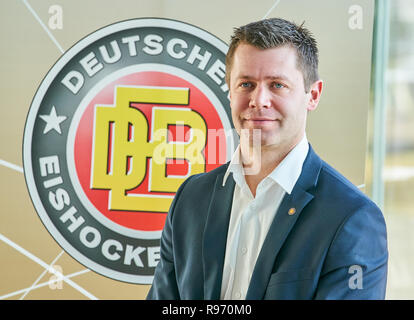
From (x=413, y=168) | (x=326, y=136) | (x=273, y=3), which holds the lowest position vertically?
(x=413, y=168)

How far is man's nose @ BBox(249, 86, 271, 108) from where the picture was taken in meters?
1.45

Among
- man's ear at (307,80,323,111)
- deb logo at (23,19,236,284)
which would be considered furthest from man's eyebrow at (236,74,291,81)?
deb logo at (23,19,236,284)

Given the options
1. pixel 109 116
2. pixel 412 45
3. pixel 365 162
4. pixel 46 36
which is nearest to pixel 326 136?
pixel 365 162

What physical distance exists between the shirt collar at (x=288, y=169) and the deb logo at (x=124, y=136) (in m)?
1.03

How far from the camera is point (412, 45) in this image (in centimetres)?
268

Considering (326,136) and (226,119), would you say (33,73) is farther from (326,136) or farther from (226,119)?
(326,136)

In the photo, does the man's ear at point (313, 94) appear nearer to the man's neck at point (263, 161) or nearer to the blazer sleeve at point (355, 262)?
the man's neck at point (263, 161)

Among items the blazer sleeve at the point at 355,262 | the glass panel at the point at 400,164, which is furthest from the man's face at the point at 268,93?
the glass panel at the point at 400,164

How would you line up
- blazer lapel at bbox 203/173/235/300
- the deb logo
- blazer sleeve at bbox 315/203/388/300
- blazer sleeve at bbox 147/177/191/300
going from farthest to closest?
the deb logo → blazer sleeve at bbox 147/177/191/300 → blazer lapel at bbox 203/173/235/300 → blazer sleeve at bbox 315/203/388/300

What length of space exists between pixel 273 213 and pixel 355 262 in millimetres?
265

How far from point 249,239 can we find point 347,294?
0.30 metres

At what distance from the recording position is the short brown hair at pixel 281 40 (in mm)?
1451

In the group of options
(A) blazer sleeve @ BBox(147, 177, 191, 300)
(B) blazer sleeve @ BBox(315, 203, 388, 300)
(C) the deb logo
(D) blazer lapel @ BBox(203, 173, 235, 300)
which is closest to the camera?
(B) blazer sleeve @ BBox(315, 203, 388, 300)

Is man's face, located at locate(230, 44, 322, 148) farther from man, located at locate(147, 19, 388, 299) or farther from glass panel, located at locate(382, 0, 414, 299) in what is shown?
glass panel, located at locate(382, 0, 414, 299)
